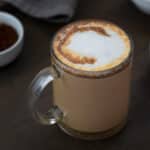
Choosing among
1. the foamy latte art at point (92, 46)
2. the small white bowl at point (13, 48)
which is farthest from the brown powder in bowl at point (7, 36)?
the foamy latte art at point (92, 46)

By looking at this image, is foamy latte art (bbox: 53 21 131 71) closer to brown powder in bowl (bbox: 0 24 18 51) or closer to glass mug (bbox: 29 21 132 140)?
glass mug (bbox: 29 21 132 140)

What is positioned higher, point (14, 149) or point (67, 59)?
point (67, 59)

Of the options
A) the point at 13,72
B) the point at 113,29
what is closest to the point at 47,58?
the point at 13,72

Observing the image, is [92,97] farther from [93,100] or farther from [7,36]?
[7,36]

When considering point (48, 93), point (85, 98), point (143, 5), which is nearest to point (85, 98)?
point (85, 98)

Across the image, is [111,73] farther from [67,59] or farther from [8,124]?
[8,124]

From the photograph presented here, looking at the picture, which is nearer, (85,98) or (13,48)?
(85,98)
